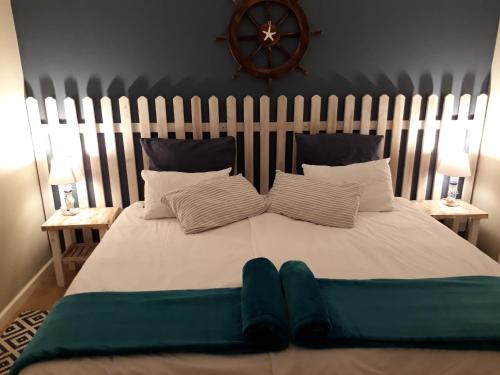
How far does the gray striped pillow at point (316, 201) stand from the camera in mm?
2227

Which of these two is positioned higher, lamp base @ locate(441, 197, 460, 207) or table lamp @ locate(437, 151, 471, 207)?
table lamp @ locate(437, 151, 471, 207)

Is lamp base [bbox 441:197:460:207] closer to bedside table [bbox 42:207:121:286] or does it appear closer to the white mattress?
the white mattress

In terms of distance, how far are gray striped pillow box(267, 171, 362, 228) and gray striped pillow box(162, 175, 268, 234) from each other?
136 millimetres

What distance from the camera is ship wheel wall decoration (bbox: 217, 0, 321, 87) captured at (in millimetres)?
2576

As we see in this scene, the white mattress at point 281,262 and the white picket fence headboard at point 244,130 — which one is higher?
the white picket fence headboard at point 244,130

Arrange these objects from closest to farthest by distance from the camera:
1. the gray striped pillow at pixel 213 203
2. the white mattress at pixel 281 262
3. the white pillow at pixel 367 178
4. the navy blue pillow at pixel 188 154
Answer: the white mattress at pixel 281 262 < the gray striped pillow at pixel 213 203 < the white pillow at pixel 367 178 < the navy blue pillow at pixel 188 154

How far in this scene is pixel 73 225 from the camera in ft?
8.23

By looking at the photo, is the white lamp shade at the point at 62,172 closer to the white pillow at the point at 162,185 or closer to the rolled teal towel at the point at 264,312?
the white pillow at the point at 162,185

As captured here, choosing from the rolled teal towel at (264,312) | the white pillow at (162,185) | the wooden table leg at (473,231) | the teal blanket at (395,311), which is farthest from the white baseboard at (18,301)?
the wooden table leg at (473,231)

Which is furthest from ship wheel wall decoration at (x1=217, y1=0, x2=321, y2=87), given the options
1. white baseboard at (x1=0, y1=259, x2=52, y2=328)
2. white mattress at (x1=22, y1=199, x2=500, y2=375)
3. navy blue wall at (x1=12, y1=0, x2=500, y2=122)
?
white baseboard at (x1=0, y1=259, x2=52, y2=328)

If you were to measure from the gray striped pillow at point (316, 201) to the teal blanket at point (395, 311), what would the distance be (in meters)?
0.67

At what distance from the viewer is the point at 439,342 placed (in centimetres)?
128

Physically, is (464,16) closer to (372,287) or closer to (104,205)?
(372,287)

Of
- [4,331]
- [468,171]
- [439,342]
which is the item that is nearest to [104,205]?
[4,331]
